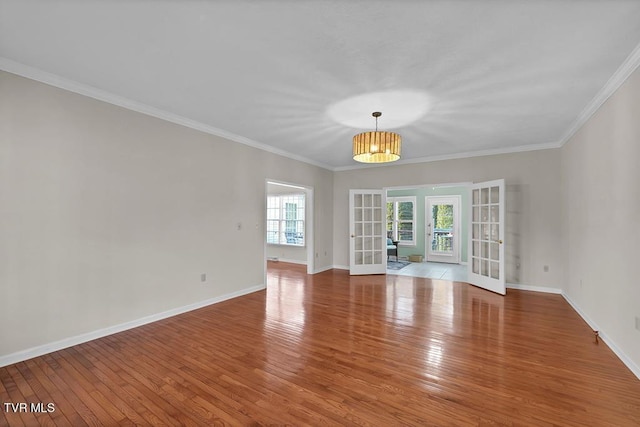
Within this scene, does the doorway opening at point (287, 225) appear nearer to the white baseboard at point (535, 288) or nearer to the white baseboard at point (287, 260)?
the white baseboard at point (287, 260)

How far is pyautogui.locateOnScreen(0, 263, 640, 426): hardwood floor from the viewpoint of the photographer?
191 centimetres

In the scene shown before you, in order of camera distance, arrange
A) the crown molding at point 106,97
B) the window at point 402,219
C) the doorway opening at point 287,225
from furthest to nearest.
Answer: the window at point 402,219, the doorway opening at point 287,225, the crown molding at point 106,97

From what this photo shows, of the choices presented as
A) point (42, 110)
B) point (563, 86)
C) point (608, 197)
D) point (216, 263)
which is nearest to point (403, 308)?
point (608, 197)

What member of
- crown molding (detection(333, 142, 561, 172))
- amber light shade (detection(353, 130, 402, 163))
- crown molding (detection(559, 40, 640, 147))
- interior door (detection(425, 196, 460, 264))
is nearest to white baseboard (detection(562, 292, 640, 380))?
crown molding (detection(559, 40, 640, 147))

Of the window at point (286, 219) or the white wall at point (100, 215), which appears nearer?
the white wall at point (100, 215)

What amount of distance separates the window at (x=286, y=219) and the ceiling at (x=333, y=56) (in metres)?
4.55

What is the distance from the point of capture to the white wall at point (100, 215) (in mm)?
2586

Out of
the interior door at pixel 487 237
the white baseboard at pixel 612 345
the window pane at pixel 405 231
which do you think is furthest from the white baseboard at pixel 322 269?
the white baseboard at pixel 612 345

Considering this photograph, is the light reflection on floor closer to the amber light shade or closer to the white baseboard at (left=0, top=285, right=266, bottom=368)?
the amber light shade

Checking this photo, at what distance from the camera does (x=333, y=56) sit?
238 centimetres

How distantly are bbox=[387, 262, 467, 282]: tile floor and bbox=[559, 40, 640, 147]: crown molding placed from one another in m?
3.60

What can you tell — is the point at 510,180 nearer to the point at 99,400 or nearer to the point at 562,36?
the point at 562,36

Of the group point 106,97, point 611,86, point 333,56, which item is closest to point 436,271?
point 611,86

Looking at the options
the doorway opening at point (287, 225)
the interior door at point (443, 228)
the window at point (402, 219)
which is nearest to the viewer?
the doorway opening at point (287, 225)
